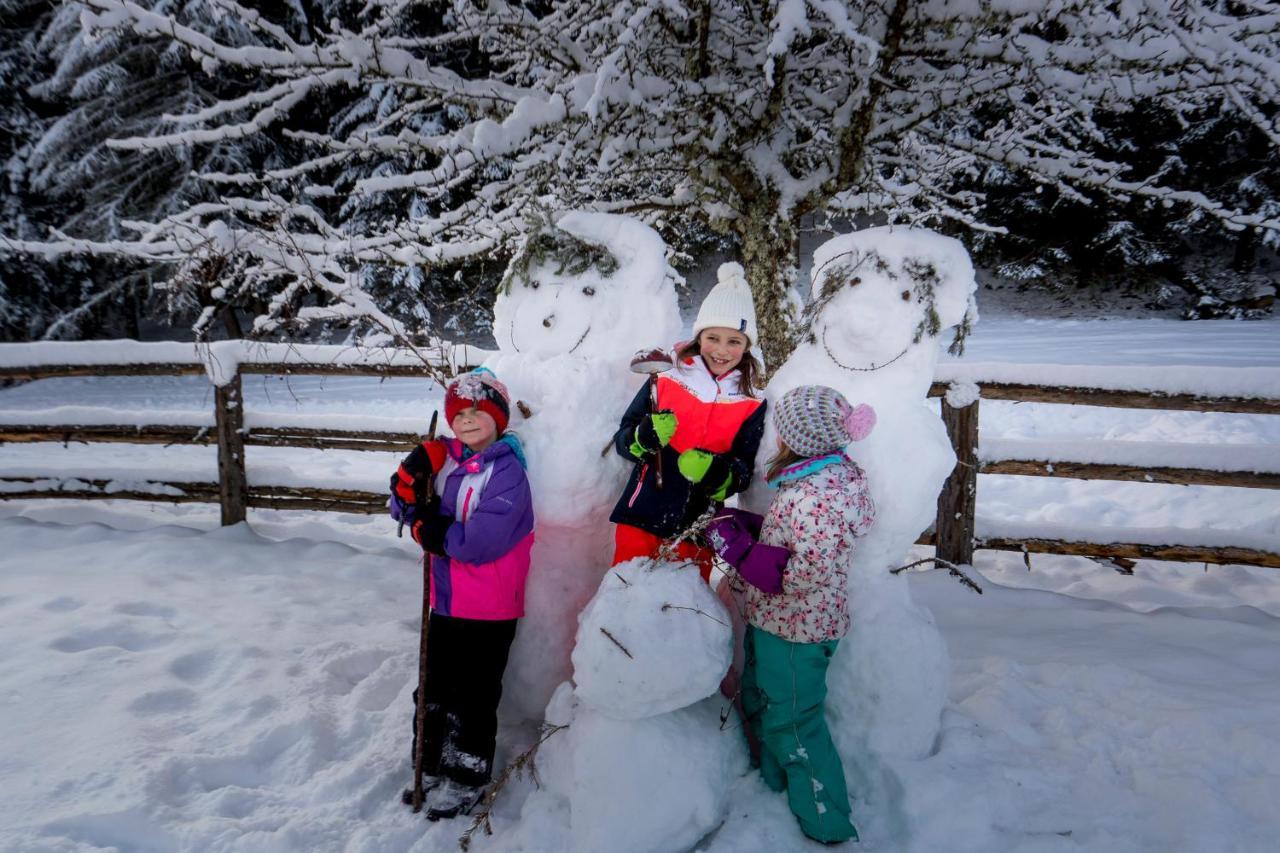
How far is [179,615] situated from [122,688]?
2.18ft

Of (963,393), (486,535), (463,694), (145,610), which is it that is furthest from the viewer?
(963,393)

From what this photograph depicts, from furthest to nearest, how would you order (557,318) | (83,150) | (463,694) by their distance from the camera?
(83,150)
(557,318)
(463,694)

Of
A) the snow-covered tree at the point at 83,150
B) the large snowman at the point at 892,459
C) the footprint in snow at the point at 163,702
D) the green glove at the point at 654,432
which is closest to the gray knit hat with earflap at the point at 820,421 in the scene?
the large snowman at the point at 892,459

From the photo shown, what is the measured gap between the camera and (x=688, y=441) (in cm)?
226

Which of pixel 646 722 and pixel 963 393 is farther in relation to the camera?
pixel 963 393

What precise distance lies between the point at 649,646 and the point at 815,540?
573mm

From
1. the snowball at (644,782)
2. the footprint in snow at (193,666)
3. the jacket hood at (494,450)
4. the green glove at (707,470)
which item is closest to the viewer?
the snowball at (644,782)

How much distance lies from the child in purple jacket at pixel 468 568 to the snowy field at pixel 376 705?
0.17 m

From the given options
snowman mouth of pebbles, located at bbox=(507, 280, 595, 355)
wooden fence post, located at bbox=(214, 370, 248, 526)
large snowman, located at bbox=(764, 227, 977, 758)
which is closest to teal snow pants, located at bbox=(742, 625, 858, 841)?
large snowman, located at bbox=(764, 227, 977, 758)

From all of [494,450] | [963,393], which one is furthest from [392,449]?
[963,393]

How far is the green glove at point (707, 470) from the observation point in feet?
6.88

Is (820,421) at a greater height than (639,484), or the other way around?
(820,421)

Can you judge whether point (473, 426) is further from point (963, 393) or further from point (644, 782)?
point (963, 393)

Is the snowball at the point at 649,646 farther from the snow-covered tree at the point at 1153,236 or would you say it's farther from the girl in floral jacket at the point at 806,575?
the snow-covered tree at the point at 1153,236
